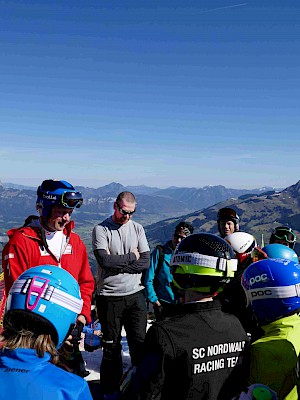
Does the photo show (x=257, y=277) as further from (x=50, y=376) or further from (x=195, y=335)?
(x=50, y=376)

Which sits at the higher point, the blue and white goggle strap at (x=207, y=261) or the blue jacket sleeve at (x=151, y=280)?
the blue and white goggle strap at (x=207, y=261)

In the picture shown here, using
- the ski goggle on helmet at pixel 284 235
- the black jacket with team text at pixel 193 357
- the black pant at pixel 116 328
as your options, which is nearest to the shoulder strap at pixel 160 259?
the black pant at pixel 116 328

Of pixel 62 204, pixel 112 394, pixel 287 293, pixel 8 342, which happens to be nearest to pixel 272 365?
pixel 287 293

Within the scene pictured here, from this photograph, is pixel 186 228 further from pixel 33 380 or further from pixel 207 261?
pixel 33 380

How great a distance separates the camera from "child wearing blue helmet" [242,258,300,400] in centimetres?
301

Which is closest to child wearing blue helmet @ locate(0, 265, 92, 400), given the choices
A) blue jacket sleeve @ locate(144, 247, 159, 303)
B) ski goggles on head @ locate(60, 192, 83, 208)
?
ski goggles on head @ locate(60, 192, 83, 208)

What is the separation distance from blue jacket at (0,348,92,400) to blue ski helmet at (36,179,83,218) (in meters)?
2.70

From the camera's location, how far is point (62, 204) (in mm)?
4871

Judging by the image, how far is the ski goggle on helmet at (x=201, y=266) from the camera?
2986 mm

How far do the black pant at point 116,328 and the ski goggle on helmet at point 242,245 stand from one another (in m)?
1.95

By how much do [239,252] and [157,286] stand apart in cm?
242

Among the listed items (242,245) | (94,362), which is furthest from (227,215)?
(94,362)

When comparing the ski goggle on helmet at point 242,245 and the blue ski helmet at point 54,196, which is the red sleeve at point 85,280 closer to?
Answer: the blue ski helmet at point 54,196

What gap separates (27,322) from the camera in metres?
2.41
